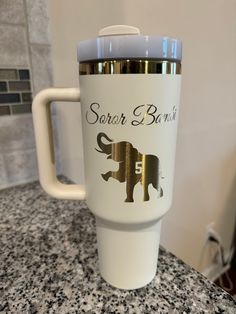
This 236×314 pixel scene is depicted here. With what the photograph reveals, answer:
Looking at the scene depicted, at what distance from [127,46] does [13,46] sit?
40 cm

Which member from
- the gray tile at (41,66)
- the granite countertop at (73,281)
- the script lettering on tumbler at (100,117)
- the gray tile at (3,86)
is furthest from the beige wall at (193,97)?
the script lettering on tumbler at (100,117)

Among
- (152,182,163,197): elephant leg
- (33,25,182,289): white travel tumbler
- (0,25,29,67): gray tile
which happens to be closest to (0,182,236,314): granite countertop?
(33,25,182,289): white travel tumbler

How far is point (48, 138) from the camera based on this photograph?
31 cm

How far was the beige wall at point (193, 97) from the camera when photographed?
1.92 feet

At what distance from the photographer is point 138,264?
306 mm

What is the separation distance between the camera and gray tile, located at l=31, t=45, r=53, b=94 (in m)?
0.56

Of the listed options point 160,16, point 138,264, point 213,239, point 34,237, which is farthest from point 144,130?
point 213,239

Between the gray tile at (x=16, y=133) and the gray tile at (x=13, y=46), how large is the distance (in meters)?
0.12

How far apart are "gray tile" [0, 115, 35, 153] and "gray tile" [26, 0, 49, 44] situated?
178mm

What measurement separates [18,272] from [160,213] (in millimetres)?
215

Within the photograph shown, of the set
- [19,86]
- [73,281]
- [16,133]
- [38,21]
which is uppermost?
[38,21]

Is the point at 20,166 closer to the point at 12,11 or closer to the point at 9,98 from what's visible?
the point at 9,98

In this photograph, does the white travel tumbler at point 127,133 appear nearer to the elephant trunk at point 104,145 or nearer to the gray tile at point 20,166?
the elephant trunk at point 104,145

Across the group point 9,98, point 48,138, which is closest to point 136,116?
point 48,138
